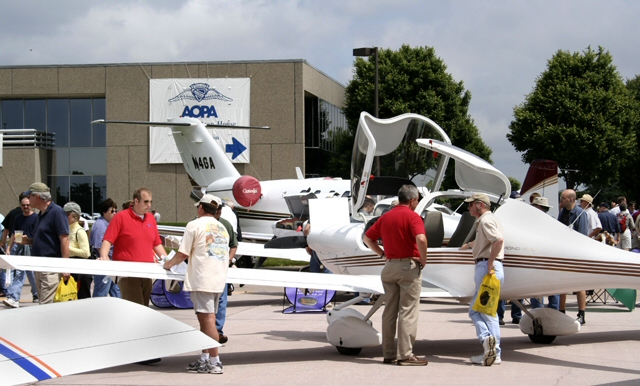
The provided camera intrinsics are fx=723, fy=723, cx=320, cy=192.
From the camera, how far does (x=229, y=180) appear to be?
2289cm

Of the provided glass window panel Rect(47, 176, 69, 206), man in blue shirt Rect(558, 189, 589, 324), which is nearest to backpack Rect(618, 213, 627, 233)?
man in blue shirt Rect(558, 189, 589, 324)

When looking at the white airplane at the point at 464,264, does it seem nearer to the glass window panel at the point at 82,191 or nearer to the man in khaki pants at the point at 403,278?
the man in khaki pants at the point at 403,278

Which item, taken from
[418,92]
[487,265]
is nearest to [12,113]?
[418,92]

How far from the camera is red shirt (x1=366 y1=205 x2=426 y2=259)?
7.34 metres

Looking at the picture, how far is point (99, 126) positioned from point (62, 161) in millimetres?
2824

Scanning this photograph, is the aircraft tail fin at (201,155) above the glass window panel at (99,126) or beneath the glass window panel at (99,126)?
beneath

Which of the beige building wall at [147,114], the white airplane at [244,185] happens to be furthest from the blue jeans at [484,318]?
the beige building wall at [147,114]

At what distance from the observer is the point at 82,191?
4050cm

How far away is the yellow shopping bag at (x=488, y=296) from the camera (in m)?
7.24

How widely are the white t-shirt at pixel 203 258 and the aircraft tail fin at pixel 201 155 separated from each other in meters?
17.5

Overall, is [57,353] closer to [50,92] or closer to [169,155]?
[169,155]

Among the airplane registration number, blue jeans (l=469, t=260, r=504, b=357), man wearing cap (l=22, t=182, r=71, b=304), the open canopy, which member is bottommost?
blue jeans (l=469, t=260, r=504, b=357)

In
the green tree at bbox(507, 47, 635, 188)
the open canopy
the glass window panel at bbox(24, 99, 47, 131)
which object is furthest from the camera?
the glass window panel at bbox(24, 99, 47, 131)

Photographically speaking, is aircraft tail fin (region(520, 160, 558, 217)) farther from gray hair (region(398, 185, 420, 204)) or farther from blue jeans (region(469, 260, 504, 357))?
gray hair (region(398, 185, 420, 204))
